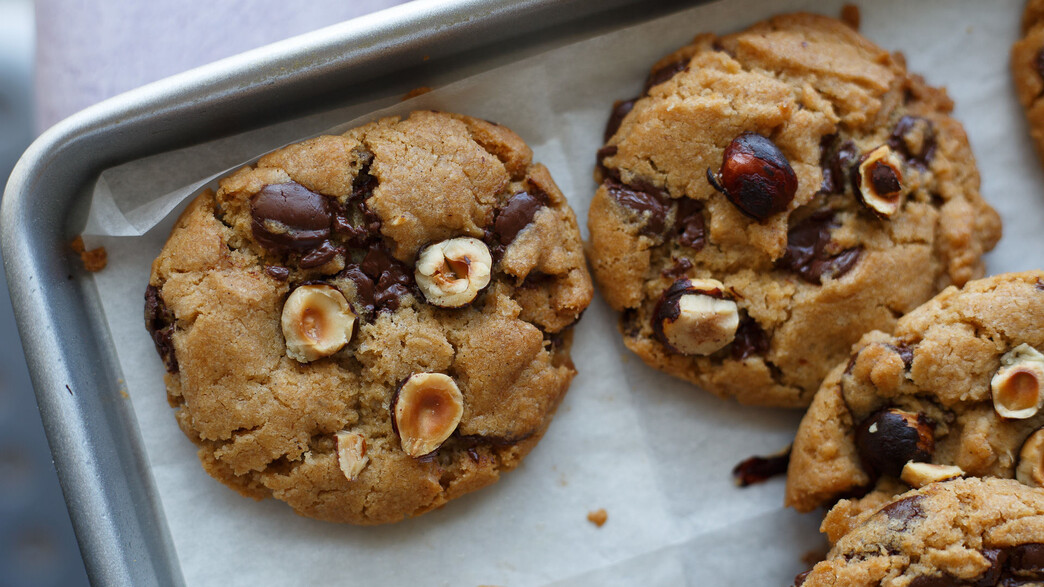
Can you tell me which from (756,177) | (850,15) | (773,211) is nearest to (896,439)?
(773,211)

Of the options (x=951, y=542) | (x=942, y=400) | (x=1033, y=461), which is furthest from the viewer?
(x=942, y=400)

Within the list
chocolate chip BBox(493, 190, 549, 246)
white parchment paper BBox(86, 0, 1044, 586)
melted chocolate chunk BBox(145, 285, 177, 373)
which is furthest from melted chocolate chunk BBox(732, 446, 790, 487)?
melted chocolate chunk BBox(145, 285, 177, 373)

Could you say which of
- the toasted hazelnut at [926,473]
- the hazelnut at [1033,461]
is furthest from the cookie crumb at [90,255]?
the hazelnut at [1033,461]

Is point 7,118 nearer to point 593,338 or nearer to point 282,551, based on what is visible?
point 282,551

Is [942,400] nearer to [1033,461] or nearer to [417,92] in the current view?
[1033,461]

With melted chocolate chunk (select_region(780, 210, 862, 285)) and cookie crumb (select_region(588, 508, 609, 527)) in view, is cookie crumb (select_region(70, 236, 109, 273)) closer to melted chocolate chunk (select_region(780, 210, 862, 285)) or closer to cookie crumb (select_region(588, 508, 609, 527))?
cookie crumb (select_region(588, 508, 609, 527))

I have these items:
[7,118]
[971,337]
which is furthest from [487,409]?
[7,118]

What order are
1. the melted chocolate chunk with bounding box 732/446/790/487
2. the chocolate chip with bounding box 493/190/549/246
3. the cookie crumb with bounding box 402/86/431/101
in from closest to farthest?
the chocolate chip with bounding box 493/190/549/246 → the cookie crumb with bounding box 402/86/431/101 → the melted chocolate chunk with bounding box 732/446/790/487
